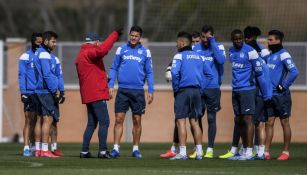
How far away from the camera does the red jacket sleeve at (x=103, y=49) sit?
778 inches

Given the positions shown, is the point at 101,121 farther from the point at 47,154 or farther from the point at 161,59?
the point at 161,59

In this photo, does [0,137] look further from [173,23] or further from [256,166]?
[256,166]

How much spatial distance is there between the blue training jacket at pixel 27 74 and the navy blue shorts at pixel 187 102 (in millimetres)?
3083

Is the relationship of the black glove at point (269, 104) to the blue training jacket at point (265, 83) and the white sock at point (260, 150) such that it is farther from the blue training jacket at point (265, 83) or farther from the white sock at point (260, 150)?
the white sock at point (260, 150)

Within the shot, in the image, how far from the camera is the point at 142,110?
21328 mm

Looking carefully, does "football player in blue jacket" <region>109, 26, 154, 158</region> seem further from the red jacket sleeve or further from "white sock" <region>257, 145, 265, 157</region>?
"white sock" <region>257, 145, 265, 157</region>

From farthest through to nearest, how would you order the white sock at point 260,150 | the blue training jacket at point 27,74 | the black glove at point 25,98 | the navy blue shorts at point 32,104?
the black glove at point 25,98 < the blue training jacket at point 27,74 < the navy blue shorts at point 32,104 < the white sock at point 260,150

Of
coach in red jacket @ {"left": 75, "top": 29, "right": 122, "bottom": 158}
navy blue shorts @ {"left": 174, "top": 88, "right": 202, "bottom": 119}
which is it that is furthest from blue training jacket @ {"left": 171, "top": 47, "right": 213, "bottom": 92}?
coach in red jacket @ {"left": 75, "top": 29, "right": 122, "bottom": 158}

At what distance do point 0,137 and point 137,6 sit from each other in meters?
24.3

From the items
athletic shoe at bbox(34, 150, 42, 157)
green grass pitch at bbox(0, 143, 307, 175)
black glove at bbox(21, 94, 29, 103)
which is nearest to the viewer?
green grass pitch at bbox(0, 143, 307, 175)

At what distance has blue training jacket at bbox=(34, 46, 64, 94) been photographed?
21.1 meters

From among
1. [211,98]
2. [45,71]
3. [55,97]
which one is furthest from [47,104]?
[211,98]

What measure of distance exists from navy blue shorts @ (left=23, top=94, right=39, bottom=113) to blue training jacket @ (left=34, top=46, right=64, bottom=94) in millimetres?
343

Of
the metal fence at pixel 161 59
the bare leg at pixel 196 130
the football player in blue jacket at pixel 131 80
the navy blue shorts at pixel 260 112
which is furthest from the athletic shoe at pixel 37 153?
the metal fence at pixel 161 59
